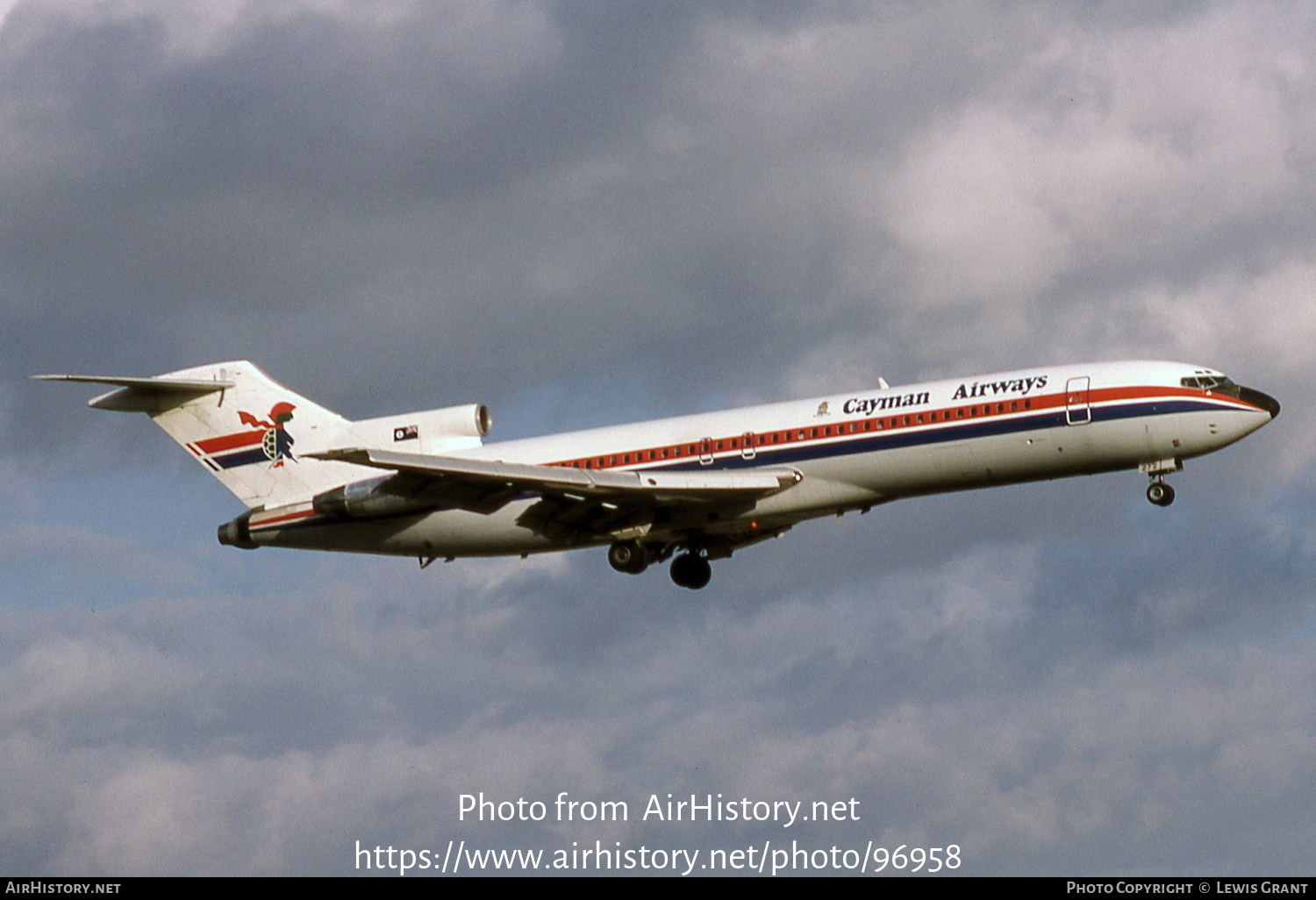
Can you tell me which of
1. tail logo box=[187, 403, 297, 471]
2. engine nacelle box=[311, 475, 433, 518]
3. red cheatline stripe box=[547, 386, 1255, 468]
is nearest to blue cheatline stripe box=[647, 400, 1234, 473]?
red cheatline stripe box=[547, 386, 1255, 468]

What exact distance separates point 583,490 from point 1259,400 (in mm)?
15548

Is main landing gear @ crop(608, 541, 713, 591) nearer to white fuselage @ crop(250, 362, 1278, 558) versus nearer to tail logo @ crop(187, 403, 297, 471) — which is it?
white fuselage @ crop(250, 362, 1278, 558)

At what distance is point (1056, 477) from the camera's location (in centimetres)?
4212

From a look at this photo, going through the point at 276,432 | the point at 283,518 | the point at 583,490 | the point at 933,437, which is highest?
the point at 276,432

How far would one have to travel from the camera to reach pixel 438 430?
47.5 meters

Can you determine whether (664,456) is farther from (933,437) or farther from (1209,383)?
(1209,383)

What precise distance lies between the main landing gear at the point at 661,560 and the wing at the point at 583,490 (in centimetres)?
37

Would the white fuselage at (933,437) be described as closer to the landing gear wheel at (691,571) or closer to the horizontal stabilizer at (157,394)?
the landing gear wheel at (691,571)

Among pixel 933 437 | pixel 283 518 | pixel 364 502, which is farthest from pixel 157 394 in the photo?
pixel 933 437

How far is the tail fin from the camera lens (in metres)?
49.5

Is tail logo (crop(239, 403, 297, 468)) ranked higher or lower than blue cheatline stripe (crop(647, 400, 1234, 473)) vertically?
higher

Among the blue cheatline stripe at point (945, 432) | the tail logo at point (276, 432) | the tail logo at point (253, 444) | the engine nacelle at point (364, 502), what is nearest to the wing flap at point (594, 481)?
the blue cheatline stripe at point (945, 432)

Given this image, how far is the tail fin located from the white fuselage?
652cm

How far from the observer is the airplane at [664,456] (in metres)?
41.2
